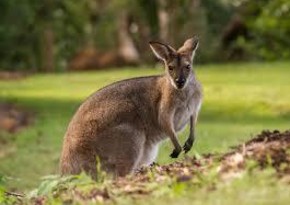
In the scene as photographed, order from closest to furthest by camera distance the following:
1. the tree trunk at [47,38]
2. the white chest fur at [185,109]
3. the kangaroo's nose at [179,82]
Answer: the kangaroo's nose at [179,82], the white chest fur at [185,109], the tree trunk at [47,38]

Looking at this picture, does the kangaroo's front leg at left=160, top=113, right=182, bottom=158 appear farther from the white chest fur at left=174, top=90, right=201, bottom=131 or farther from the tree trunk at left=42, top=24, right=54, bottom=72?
the tree trunk at left=42, top=24, right=54, bottom=72

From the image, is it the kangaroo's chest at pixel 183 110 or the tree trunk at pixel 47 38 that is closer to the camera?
the kangaroo's chest at pixel 183 110

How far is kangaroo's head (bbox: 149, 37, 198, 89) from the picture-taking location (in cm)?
846

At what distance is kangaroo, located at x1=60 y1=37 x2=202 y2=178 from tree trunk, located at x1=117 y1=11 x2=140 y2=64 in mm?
40753

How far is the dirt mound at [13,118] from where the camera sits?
66.8 ft

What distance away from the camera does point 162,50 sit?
845cm

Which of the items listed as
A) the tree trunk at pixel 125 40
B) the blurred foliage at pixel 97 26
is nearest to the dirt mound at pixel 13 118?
the blurred foliage at pixel 97 26

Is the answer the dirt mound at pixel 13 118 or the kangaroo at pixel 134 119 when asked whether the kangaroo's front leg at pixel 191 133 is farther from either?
the dirt mound at pixel 13 118

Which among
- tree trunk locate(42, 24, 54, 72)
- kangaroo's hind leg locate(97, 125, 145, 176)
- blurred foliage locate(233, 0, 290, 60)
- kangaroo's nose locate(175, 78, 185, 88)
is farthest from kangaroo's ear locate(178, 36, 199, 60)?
tree trunk locate(42, 24, 54, 72)

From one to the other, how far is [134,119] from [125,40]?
141 ft

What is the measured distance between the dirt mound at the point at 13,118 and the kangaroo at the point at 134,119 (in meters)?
11.5

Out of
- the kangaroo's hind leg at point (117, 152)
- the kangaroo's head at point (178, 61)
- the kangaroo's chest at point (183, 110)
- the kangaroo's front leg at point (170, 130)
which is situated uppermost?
the kangaroo's head at point (178, 61)

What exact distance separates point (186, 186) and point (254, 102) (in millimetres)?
18181

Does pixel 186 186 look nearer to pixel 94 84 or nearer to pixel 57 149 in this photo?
pixel 57 149
